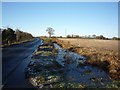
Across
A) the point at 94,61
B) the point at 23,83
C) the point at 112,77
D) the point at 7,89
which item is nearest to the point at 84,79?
the point at 112,77

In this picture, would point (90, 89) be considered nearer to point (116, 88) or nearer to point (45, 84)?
point (116, 88)

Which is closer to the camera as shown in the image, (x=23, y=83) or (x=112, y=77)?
(x=23, y=83)

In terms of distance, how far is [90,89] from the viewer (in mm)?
12734

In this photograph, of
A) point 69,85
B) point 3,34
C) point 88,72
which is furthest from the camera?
point 3,34

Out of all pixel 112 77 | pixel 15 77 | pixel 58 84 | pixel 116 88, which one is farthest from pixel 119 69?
pixel 15 77

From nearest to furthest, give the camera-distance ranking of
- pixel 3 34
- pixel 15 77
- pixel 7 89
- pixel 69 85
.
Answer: pixel 7 89 < pixel 69 85 < pixel 15 77 < pixel 3 34

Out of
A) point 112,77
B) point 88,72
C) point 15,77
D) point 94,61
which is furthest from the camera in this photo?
point 94,61

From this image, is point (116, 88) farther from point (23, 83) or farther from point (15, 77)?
point (15, 77)

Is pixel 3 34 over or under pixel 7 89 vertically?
over

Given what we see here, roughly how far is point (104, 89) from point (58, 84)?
2974mm

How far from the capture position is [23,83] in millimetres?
14242

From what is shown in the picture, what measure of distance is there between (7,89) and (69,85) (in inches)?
153

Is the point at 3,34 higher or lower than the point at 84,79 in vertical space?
higher

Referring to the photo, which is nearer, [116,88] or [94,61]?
[116,88]
